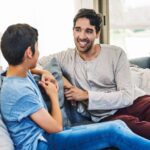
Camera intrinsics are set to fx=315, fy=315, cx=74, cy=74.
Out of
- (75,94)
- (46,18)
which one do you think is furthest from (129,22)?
(75,94)

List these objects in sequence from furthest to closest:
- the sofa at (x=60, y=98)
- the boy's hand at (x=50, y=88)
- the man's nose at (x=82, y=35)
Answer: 1. the man's nose at (x=82, y=35)
2. the boy's hand at (x=50, y=88)
3. the sofa at (x=60, y=98)

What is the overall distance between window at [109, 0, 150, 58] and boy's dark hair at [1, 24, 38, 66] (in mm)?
1824

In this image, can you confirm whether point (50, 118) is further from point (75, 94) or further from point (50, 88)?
point (75, 94)

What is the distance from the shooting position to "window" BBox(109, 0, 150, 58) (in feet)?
10.5

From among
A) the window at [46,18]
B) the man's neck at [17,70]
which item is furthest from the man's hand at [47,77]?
the window at [46,18]

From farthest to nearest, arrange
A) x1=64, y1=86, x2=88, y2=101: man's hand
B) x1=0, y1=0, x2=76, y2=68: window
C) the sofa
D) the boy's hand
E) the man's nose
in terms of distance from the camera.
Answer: x1=0, y1=0, x2=76, y2=68: window
the man's nose
x1=64, y1=86, x2=88, y2=101: man's hand
the boy's hand
the sofa

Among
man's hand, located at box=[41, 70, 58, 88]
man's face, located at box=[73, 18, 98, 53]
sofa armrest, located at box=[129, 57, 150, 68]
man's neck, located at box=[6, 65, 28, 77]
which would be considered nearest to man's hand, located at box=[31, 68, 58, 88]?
man's hand, located at box=[41, 70, 58, 88]

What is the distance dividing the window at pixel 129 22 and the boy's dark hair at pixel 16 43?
5.99ft

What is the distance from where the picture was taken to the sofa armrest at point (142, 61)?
10.3 feet

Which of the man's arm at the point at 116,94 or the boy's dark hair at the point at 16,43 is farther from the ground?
the boy's dark hair at the point at 16,43

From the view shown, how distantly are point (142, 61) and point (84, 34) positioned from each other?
1281 mm

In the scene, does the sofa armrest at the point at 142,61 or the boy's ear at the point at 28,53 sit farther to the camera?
the sofa armrest at the point at 142,61

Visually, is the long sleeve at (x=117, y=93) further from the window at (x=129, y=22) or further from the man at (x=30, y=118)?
the window at (x=129, y=22)

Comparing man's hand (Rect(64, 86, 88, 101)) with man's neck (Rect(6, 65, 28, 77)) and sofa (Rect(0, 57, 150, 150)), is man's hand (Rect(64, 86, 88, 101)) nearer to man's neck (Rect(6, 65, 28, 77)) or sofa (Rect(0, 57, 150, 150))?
sofa (Rect(0, 57, 150, 150))
